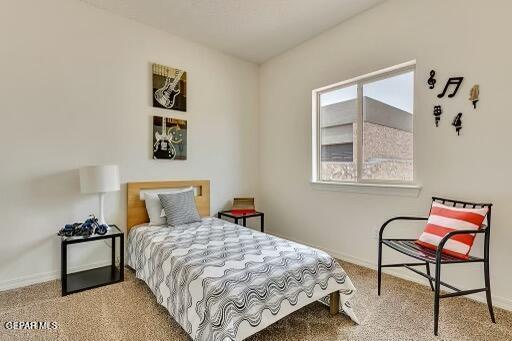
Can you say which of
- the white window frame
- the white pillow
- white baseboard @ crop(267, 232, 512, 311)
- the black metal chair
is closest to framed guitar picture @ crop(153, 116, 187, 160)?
the white pillow

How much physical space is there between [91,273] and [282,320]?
198 cm

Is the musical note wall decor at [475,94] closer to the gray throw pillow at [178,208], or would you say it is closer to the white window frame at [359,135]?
the white window frame at [359,135]

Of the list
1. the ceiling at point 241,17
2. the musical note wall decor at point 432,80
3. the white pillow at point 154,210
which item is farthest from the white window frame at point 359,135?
the white pillow at point 154,210

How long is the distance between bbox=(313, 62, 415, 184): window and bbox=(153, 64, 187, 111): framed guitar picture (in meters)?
1.70

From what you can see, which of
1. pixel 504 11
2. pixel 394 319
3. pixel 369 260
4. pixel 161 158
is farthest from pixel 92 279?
pixel 504 11

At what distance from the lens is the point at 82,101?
2.65 m

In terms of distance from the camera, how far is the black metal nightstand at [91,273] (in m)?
2.24

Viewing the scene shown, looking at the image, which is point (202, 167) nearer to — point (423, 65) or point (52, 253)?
point (52, 253)

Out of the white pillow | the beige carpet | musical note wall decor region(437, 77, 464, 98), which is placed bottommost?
the beige carpet

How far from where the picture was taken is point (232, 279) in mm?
1553

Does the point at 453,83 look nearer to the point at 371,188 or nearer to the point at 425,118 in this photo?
the point at 425,118

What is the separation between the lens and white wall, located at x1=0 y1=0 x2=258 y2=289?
232 cm

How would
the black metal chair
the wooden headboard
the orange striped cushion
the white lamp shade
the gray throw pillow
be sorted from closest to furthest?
the black metal chair
the orange striped cushion
the white lamp shade
the gray throw pillow
the wooden headboard

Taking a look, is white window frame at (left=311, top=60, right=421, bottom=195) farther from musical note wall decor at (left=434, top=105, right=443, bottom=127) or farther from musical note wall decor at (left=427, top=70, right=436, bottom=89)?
musical note wall decor at (left=434, top=105, right=443, bottom=127)
